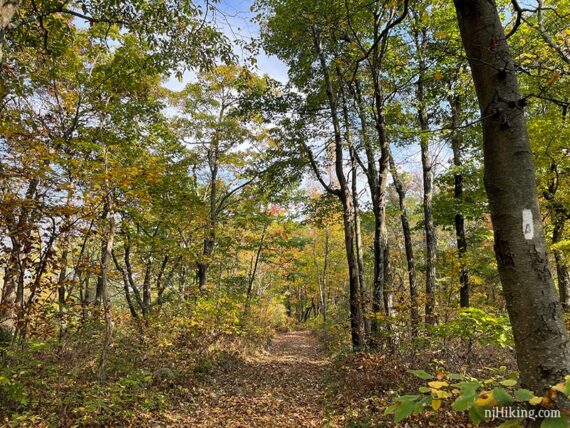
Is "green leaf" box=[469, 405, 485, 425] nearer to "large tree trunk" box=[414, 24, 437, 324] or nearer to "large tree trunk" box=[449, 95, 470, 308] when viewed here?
"large tree trunk" box=[414, 24, 437, 324]

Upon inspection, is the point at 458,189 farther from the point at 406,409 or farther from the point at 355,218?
the point at 406,409

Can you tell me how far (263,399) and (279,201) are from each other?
264 inches

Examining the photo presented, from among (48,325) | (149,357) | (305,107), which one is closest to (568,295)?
(305,107)

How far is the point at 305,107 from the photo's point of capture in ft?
34.8

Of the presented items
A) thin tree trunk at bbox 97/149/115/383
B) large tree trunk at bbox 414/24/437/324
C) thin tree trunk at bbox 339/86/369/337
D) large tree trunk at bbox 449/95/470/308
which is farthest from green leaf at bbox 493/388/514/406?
large tree trunk at bbox 449/95/470/308

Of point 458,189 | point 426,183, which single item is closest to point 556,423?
point 426,183

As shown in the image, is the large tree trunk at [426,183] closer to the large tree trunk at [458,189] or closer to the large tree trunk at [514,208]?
the large tree trunk at [458,189]

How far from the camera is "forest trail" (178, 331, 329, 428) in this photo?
18.7 ft

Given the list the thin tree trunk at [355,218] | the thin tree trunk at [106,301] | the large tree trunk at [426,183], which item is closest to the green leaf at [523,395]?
the thin tree trunk at [106,301]

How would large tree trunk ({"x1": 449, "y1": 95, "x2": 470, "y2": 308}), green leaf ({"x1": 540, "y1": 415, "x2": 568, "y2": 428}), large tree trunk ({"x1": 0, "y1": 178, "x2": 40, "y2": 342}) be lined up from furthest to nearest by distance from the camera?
large tree trunk ({"x1": 449, "y1": 95, "x2": 470, "y2": 308}) < large tree trunk ({"x1": 0, "y1": 178, "x2": 40, "y2": 342}) < green leaf ({"x1": 540, "y1": 415, "x2": 568, "y2": 428})

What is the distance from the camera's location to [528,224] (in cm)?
159

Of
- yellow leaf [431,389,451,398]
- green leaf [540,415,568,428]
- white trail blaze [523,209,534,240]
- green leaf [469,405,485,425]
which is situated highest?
white trail blaze [523,209,534,240]

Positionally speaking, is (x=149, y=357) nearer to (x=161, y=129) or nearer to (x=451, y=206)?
(x=161, y=129)

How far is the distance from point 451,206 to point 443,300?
369 centimetres
